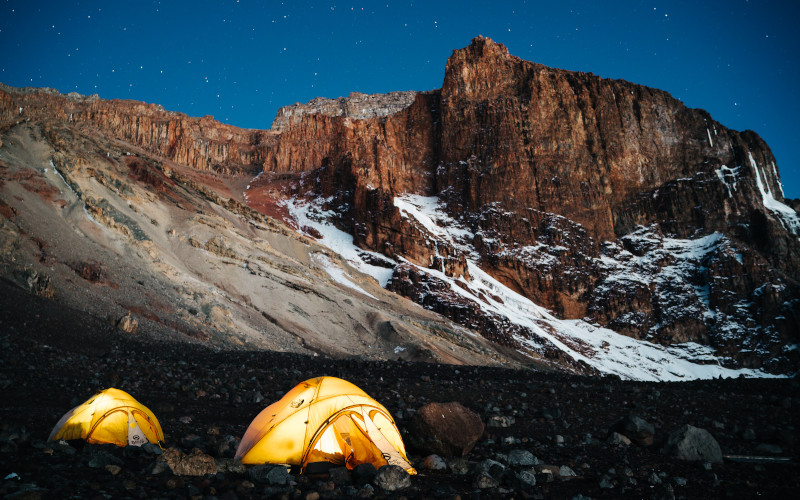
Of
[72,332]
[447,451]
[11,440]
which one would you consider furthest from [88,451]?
[72,332]

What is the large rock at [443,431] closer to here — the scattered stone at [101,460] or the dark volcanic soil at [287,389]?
the dark volcanic soil at [287,389]

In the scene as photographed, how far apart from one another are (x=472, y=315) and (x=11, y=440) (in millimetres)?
72984

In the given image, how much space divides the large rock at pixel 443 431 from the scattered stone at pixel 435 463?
63 cm

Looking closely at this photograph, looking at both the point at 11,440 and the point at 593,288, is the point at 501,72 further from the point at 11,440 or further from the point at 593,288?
the point at 11,440

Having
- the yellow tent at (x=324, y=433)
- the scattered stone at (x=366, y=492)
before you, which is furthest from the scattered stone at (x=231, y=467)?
the scattered stone at (x=366, y=492)

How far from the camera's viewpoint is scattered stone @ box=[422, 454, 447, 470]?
22.5ft

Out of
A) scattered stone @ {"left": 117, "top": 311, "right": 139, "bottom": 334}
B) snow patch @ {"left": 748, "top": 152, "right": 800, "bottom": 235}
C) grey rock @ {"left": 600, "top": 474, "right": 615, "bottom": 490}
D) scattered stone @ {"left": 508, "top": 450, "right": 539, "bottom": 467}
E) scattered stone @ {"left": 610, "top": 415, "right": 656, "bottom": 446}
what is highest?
snow patch @ {"left": 748, "top": 152, "right": 800, "bottom": 235}

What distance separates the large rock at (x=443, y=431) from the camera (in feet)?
25.0

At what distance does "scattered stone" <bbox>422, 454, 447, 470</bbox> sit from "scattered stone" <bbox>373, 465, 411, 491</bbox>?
1.30m

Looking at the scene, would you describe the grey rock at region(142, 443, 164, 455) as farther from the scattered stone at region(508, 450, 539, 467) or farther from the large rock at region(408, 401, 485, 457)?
the scattered stone at region(508, 450, 539, 467)

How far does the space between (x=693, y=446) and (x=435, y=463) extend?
4.37 meters

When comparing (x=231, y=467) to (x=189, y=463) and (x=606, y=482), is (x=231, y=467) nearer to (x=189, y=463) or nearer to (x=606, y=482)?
(x=189, y=463)

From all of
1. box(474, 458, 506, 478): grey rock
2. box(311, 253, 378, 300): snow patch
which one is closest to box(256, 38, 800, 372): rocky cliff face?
box(311, 253, 378, 300): snow patch

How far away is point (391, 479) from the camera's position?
5605mm
